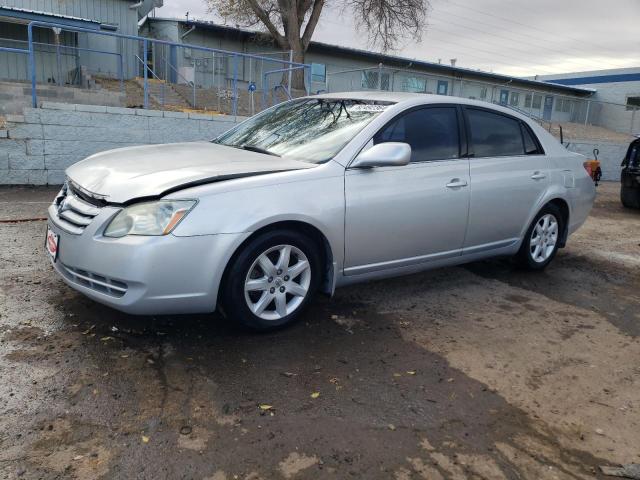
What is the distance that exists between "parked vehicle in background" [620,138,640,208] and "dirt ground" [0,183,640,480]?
7.32 metres

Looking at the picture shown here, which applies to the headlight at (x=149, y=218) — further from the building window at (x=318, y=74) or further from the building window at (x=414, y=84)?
the building window at (x=414, y=84)

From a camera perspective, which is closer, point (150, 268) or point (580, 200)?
point (150, 268)

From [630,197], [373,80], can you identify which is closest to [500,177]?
[630,197]

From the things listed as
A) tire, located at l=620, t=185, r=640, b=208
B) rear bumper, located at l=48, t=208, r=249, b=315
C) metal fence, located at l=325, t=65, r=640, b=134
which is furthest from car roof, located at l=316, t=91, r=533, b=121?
metal fence, located at l=325, t=65, r=640, b=134

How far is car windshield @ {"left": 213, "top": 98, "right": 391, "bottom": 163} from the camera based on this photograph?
12.8 feet

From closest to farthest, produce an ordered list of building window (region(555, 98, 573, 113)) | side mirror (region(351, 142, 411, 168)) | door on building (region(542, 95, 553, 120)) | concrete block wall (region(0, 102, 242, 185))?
side mirror (region(351, 142, 411, 168))
concrete block wall (region(0, 102, 242, 185))
door on building (region(542, 95, 553, 120))
building window (region(555, 98, 573, 113))

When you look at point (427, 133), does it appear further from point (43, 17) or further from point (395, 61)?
point (395, 61)

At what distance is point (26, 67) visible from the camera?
15.8 m

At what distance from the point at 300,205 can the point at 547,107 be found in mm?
18125

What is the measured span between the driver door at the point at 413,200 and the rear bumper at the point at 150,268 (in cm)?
97

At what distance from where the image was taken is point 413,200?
4.05m

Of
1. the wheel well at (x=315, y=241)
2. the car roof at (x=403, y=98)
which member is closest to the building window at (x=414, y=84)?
the car roof at (x=403, y=98)

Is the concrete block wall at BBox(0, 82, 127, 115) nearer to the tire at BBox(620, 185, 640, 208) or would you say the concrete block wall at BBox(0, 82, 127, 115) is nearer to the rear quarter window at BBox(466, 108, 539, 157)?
the rear quarter window at BBox(466, 108, 539, 157)

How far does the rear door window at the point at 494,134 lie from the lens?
469 centimetres
